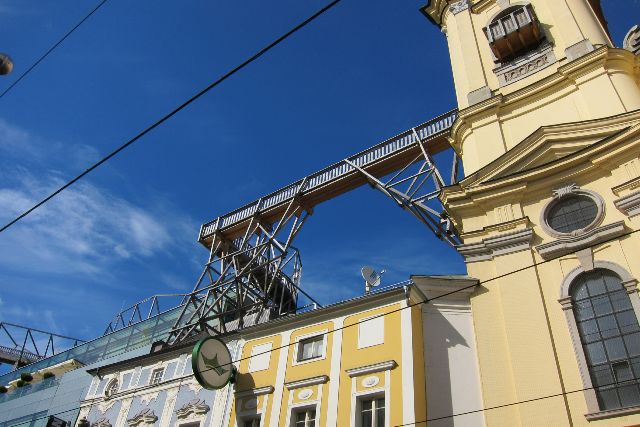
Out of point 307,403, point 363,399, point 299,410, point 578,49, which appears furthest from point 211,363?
point 578,49

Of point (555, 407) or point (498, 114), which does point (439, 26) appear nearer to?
point (498, 114)

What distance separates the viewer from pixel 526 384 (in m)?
15.1

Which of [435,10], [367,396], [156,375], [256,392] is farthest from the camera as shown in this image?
[435,10]

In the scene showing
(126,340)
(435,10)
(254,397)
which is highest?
(435,10)

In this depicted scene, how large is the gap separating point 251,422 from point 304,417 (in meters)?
2.07

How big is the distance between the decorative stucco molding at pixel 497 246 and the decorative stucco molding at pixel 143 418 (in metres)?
12.6

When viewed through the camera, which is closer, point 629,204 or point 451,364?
point 451,364

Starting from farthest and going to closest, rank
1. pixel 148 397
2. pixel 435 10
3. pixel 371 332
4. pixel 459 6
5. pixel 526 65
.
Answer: pixel 435 10 → pixel 459 6 → pixel 526 65 → pixel 148 397 → pixel 371 332

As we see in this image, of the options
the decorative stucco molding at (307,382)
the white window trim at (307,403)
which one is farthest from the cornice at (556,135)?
the white window trim at (307,403)

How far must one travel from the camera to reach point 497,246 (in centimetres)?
1841

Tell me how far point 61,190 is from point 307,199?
61.8 feet

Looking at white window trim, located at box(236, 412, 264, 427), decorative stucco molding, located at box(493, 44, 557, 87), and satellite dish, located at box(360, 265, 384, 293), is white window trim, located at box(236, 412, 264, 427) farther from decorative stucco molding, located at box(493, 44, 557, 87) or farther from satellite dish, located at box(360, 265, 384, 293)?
decorative stucco molding, located at box(493, 44, 557, 87)

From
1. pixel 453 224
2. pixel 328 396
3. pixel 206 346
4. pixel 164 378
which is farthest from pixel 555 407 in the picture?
pixel 164 378

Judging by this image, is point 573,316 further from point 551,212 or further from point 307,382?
point 307,382
